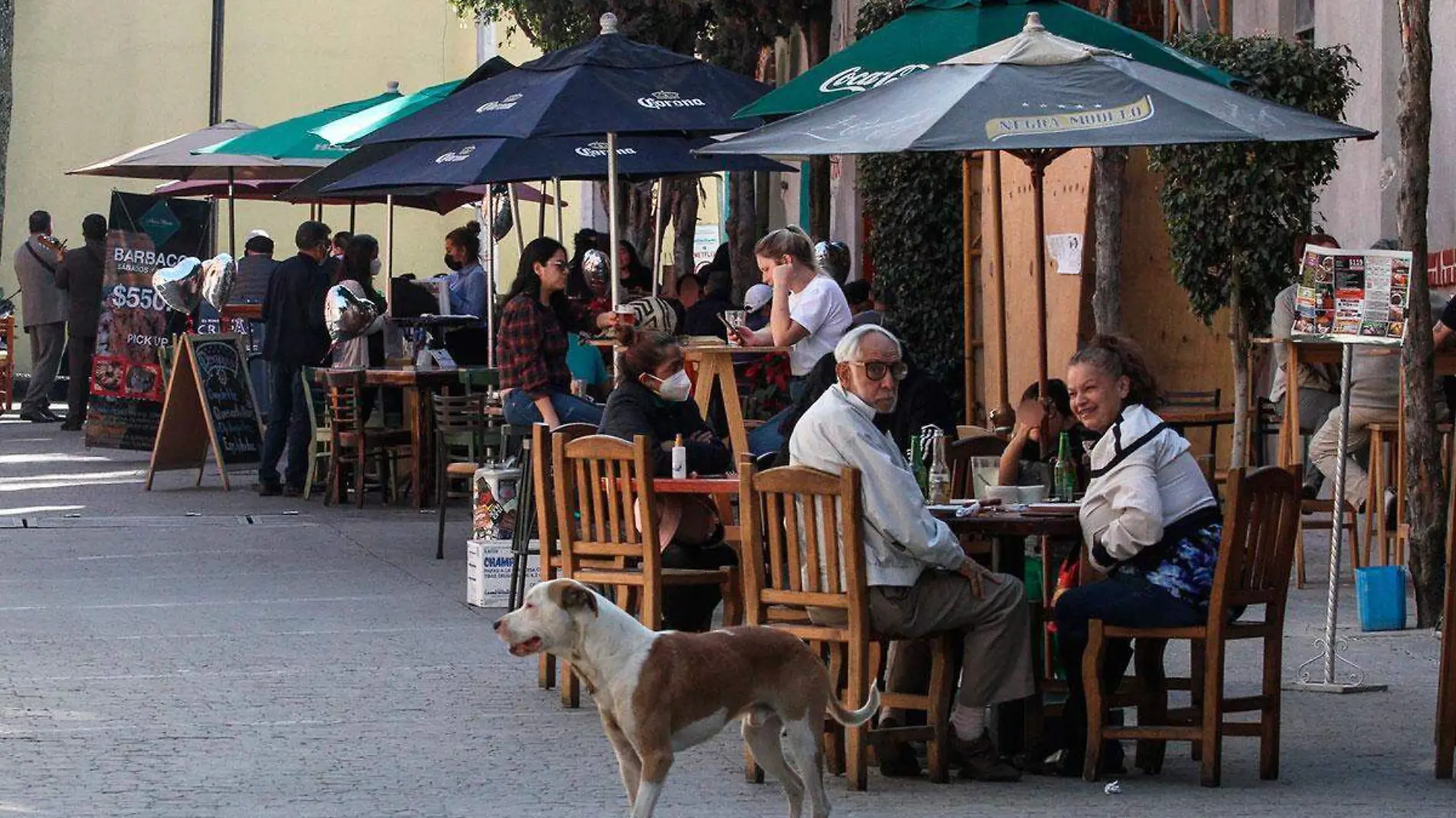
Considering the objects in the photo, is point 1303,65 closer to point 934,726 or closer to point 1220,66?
point 1220,66

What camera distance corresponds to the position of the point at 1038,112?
9297 millimetres

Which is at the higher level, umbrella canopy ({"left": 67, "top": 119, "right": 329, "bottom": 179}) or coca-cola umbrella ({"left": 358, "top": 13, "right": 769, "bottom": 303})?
umbrella canopy ({"left": 67, "top": 119, "right": 329, "bottom": 179})

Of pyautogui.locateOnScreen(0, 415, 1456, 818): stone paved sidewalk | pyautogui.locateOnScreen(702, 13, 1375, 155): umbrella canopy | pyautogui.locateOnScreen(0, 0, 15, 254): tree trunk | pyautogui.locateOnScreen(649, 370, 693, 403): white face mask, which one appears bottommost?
pyautogui.locateOnScreen(0, 415, 1456, 818): stone paved sidewalk

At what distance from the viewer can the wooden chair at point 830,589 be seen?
7.45m

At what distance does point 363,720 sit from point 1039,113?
3.29 meters

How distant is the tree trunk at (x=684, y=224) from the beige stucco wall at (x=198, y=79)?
26.0 ft

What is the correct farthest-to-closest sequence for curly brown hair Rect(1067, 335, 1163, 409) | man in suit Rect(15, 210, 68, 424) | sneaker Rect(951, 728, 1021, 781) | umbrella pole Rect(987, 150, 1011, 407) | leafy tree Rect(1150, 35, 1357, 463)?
man in suit Rect(15, 210, 68, 424)
leafy tree Rect(1150, 35, 1357, 463)
umbrella pole Rect(987, 150, 1011, 407)
curly brown hair Rect(1067, 335, 1163, 409)
sneaker Rect(951, 728, 1021, 781)

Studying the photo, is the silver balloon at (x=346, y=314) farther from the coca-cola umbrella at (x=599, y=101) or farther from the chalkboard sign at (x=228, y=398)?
the coca-cola umbrella at (x=599, y=101)

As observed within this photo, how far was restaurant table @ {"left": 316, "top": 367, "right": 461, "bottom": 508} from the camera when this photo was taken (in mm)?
16516

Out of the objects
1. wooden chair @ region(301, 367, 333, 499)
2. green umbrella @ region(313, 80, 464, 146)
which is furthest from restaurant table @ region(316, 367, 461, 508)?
green umbrella @ region(313, 80, 464, 146)

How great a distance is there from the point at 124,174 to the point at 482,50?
18.0 m

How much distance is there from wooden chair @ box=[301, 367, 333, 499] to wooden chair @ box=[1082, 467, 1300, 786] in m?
10.3

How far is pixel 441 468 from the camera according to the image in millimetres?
14047

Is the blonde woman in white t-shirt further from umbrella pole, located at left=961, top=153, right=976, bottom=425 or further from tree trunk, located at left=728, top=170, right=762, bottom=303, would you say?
tree trunk, located at left=728, top=170, right=762, bottom=303
